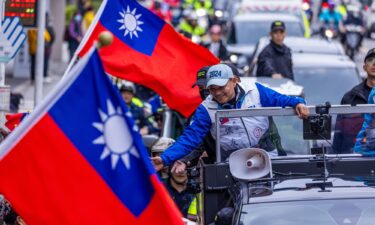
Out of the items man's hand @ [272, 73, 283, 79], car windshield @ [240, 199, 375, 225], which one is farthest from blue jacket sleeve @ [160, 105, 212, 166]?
man's hand @ [272, 73, 283, 79]

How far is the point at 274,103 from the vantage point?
30.1 feet

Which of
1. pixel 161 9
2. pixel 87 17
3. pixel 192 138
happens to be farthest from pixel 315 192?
pixel 161 9

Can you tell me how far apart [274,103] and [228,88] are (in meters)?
0.42

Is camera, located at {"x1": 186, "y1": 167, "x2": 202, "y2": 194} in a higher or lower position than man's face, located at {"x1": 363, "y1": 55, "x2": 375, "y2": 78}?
lower

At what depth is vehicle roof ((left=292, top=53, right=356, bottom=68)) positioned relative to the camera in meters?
16.2

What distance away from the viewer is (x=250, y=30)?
81.9ft

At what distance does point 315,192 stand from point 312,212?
0.96 ft

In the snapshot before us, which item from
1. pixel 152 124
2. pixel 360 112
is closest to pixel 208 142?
pixel 360 112

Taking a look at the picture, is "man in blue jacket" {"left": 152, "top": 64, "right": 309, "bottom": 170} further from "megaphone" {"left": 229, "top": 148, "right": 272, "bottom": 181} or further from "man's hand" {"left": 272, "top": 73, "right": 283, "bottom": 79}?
"man's hand" {"left": 272, "top": 73, "right": 283, "bottom": 79}

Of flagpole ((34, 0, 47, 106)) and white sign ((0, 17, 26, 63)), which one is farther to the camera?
flagpole ((34, 0, 47, 106))

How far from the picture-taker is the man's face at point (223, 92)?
29.4 ft

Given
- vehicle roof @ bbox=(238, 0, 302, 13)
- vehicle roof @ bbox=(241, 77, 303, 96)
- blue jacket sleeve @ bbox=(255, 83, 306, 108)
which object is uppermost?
vehicle roof @ bbox=(238, 0, 302, 13)

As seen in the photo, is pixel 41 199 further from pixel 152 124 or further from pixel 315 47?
pixel 315 47

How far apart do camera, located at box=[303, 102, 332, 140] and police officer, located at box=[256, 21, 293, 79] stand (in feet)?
23.1
